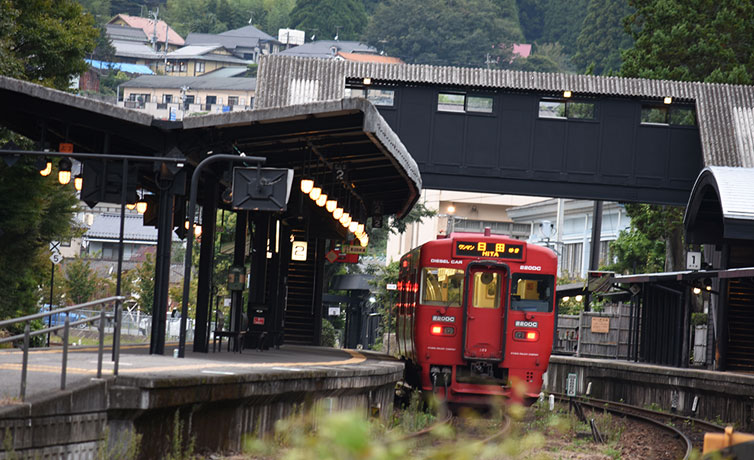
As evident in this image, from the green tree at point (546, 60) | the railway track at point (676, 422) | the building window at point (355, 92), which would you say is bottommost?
the railway track at point (676, 422)

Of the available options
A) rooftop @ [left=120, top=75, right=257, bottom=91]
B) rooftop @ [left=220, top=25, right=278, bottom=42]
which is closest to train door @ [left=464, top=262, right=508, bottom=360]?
rooftop @ [left=120, top=75, right=257, bottom=91]

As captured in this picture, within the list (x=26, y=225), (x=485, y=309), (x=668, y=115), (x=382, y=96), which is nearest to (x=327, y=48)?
(x=382, y=96)

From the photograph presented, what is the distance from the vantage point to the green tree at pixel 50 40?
28344 mm

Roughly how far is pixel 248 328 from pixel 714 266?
18.2 meters

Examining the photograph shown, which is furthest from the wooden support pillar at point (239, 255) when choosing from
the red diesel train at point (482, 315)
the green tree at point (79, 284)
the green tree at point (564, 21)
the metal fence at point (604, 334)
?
the green tree at point (564, 21)

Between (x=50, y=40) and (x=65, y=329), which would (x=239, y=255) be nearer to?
(x=50, y=40)

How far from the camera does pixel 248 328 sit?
23.4m

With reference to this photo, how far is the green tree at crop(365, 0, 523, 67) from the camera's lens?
126 m

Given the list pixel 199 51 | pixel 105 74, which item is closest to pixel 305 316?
pixel 105 74

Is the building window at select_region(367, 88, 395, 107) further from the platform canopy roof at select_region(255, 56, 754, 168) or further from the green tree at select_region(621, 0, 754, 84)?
the green tree at select_region(621, 0, 754, 84)

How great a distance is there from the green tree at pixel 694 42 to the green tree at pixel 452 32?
83.5 metres

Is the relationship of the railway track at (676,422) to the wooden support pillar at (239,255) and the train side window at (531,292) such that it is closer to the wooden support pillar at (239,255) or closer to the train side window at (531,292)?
the train side window at (531,292)

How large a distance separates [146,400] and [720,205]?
848 inches

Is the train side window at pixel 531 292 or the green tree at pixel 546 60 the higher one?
the green tree at pixel 546 60
